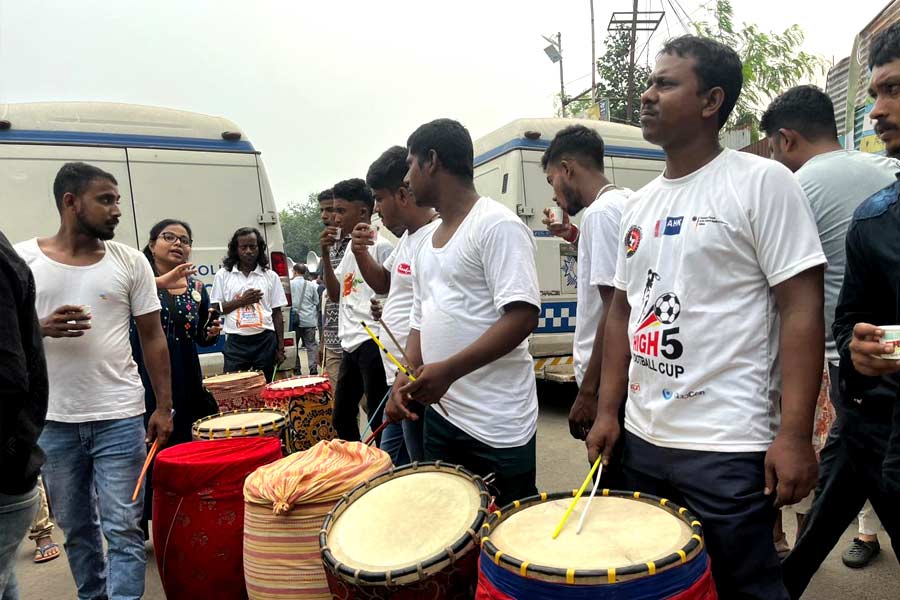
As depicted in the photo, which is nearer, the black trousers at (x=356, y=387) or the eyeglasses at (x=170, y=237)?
the black trousers at (x=356, y=387)

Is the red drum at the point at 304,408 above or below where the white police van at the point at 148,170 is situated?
below

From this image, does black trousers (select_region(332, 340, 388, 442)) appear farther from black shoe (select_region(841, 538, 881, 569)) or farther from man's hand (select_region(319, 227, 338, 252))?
black shoe (select_region(841, 538, 881, 569))

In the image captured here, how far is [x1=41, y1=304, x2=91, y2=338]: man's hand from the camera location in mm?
2516

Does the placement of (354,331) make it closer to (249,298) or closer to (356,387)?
(356,387)

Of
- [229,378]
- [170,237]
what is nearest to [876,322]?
[170,237]

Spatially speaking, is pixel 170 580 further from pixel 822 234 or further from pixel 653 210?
pixel 822 234

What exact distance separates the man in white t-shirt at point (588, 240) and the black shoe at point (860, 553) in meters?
1.47

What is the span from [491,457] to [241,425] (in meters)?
1.48

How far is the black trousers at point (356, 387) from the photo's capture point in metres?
3.91

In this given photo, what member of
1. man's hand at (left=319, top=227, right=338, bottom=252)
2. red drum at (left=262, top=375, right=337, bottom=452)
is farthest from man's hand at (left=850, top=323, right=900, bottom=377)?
man's hand at (left=319, top=227, right=338, bottom=252)

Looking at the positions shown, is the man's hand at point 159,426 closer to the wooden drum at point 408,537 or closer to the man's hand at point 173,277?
the man's hand at point 173,277

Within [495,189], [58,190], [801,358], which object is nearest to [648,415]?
[801,358]

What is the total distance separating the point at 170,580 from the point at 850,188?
3.25 metres

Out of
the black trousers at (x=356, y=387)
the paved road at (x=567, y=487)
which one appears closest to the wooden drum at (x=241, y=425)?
the black trousers at (x=356, y=387)
